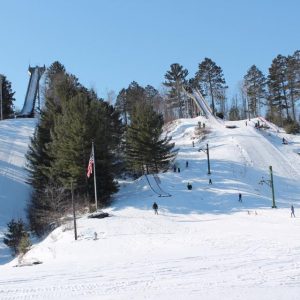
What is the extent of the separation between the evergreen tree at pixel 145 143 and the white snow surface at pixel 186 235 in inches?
85.5

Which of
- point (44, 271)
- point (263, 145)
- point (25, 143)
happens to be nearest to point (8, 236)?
point (44, 271)

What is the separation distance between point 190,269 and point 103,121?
30.7 meters

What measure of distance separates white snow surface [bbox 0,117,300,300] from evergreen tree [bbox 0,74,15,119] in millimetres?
15037

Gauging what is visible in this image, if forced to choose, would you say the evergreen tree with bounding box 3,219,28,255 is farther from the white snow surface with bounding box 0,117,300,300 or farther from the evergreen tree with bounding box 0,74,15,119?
the evergreen tree with bounding box 0,74,15,119

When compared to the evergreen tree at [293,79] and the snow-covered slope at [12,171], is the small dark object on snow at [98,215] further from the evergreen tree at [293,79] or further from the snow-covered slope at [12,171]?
the evergreen tree at [293,79]

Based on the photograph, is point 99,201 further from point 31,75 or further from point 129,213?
point 31,75

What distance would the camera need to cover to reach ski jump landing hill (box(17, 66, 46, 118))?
93.4 metres

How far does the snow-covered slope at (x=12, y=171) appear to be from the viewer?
51.3 meters

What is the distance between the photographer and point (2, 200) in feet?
176

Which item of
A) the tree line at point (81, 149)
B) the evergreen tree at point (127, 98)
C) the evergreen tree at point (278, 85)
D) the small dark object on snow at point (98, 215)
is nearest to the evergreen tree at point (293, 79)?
the evergreen tree at point (278, 85)

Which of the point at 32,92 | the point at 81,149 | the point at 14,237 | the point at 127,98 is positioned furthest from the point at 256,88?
the point at 14,237

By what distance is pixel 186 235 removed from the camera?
105ft

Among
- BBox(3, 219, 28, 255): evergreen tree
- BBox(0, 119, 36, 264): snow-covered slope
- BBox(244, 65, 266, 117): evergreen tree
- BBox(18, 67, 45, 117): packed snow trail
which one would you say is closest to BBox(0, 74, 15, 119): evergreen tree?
BBox(18, 67, 45, 117): packed snow trail

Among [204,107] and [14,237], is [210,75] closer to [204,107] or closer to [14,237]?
[204,107]
